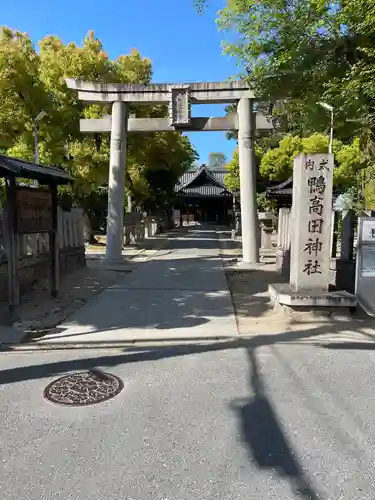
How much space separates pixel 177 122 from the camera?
13.0 meters

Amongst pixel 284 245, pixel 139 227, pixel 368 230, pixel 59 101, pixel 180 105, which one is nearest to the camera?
pixel 368 230

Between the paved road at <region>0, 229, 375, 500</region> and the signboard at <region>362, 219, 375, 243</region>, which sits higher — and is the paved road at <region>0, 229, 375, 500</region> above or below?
below

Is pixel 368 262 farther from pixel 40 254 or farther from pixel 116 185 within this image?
pixel 116 185

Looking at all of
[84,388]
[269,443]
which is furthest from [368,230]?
[84,388]

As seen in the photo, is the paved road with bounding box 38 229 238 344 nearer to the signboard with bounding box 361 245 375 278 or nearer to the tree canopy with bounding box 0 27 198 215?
the signboard with bounding box 361 245 375 278

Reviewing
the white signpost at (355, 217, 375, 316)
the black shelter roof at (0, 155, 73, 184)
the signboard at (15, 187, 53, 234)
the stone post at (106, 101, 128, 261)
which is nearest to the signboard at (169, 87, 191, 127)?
the stone post at (106, 101, 128, 261)

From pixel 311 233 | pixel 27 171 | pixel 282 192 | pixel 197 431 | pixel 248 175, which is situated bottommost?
pixel 197 431

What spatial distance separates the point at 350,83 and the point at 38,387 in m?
5.96

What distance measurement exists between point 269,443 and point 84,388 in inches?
76.6

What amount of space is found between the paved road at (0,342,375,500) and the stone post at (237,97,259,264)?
27.4 ft

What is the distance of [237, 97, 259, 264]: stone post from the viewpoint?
13000mm

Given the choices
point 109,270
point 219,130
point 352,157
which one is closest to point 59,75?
point 219,130

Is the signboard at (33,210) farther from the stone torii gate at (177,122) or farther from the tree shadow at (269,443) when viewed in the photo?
the stone torii gate at (177,122)

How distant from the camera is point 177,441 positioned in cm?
325
